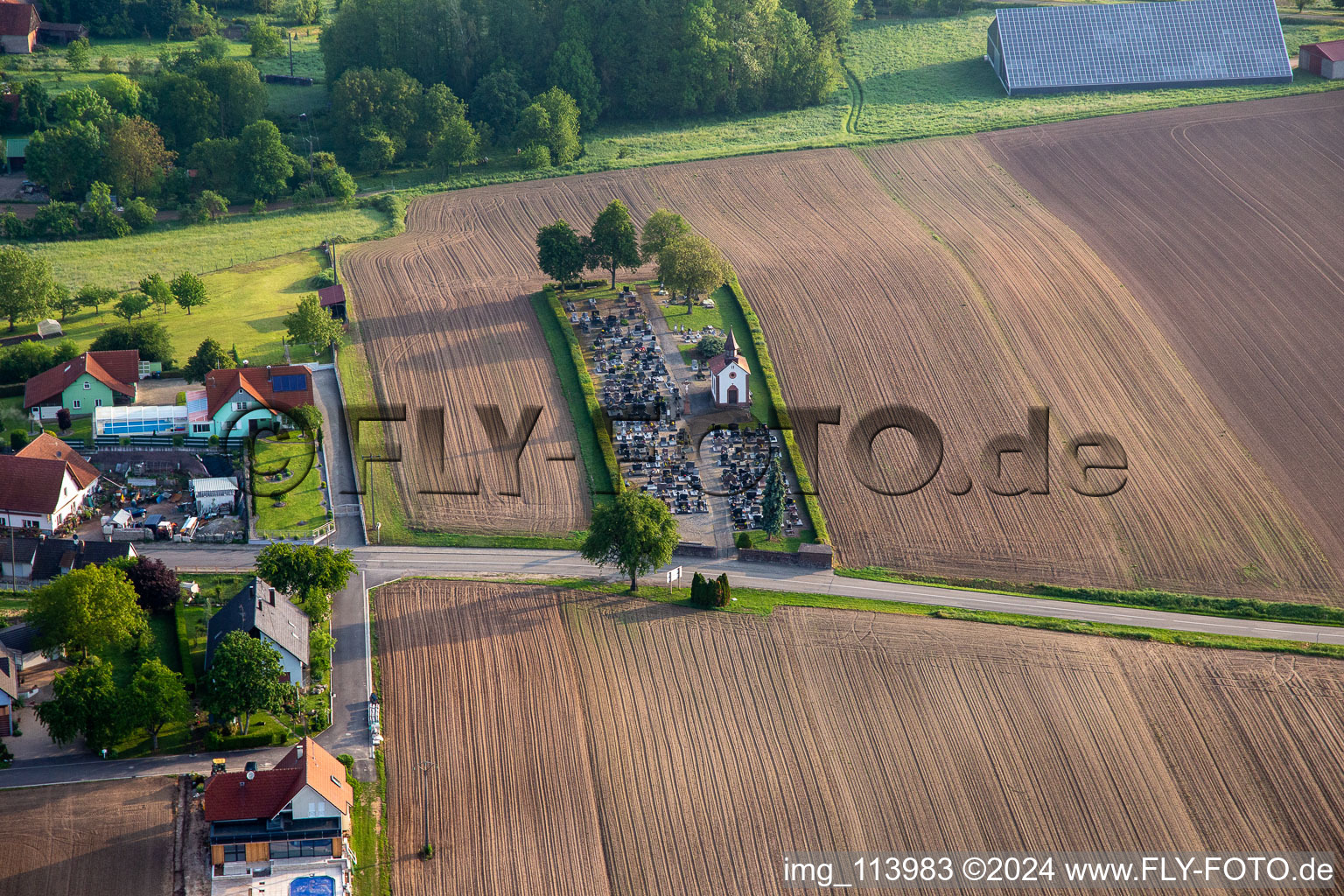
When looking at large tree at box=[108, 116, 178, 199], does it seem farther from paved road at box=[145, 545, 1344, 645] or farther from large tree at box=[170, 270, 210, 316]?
paved road at box=[145, 545, 1344, 645]

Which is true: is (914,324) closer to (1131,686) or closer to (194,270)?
(1131,686)

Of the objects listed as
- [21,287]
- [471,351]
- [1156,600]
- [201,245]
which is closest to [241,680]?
[471,351]

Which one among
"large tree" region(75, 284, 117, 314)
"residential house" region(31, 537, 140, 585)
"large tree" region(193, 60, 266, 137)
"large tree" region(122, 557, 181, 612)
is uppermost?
"large tree" region(193, 60, 266, 137)

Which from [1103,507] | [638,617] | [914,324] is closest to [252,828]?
[638,617]

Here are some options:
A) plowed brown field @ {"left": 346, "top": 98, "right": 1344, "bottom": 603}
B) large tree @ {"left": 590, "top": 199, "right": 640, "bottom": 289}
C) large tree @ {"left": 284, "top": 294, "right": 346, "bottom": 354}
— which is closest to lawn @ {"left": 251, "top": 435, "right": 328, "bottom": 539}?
plowed brown field @ {"left": 346, "top": 98, "right": 1344, "bottom": 603}

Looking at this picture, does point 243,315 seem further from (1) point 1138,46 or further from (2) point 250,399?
(1) point 1138,46

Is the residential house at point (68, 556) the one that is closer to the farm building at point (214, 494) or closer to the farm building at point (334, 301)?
the farm building at point (214, 494)

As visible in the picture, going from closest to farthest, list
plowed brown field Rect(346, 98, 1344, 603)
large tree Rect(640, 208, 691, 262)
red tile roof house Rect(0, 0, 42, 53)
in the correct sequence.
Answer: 1. plowed brown field Rect(346, 98, 1344, 603)
2. large tree Rect(640, 208, 691, 262)
3. red tile roof house Rect(0, 0, 42, 53)
